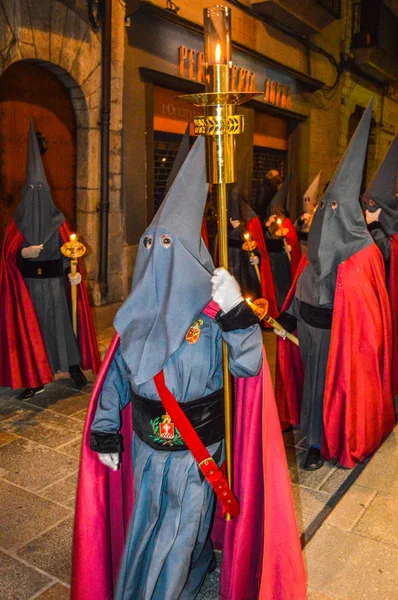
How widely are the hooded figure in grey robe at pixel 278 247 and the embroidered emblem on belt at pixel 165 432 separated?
6.40 m

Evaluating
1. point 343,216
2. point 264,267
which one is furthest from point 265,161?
point 343,216

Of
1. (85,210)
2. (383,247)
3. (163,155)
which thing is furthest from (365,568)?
(163,155)

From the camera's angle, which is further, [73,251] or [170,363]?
[73,251]

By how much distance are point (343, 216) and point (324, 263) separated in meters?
0.36

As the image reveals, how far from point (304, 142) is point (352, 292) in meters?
12.3

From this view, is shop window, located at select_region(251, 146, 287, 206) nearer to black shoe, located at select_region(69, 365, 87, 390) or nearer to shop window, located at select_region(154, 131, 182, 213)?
shop window, located at select_region(154, 131, 182, 213)

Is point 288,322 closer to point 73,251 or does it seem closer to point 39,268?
point 73,251

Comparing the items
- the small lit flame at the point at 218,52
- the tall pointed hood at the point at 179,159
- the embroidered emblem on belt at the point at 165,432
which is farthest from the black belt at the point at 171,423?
the tall pointed hood at the point at 179,159

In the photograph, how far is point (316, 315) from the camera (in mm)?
4508

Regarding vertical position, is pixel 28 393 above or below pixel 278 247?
below

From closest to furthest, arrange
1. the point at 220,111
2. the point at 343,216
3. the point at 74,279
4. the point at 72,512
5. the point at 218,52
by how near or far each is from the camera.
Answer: the point at 218,52 < the point at 220,111 < the point at 72,512 < the point at 343,216 < the point at 74,279

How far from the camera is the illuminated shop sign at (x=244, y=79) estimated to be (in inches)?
422

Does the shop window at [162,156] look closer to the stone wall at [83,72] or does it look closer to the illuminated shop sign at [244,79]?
the illuminated shop sign at [244,79]

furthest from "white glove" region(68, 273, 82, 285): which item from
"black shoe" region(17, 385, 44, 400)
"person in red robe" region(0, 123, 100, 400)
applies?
"black shoe" region(17, 385, 44, 400)
